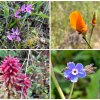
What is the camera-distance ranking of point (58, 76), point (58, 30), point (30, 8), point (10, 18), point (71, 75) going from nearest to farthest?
point (71, 75) < point (30, 8) < point (10, 18) < point (58, 30) < point (58, 76)

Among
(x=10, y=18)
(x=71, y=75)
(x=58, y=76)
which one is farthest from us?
(x=58, y=76)

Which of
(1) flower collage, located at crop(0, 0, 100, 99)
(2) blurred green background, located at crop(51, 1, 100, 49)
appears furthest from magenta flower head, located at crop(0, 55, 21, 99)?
(2) blurred green background, located at crop(51, 1, 100, 49)

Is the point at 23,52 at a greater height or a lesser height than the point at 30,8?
lesser

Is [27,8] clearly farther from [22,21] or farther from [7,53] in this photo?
[7,53]

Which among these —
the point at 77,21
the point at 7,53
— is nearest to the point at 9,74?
the point at 7,53

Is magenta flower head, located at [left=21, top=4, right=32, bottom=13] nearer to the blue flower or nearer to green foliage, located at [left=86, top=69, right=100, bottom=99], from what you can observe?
the blue flower

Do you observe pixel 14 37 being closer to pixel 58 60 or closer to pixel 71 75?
pixel 58 60

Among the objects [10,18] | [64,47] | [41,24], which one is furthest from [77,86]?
[10,18]

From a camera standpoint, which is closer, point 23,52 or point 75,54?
point 23,52

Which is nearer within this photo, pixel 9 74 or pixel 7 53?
pixel 9 74
